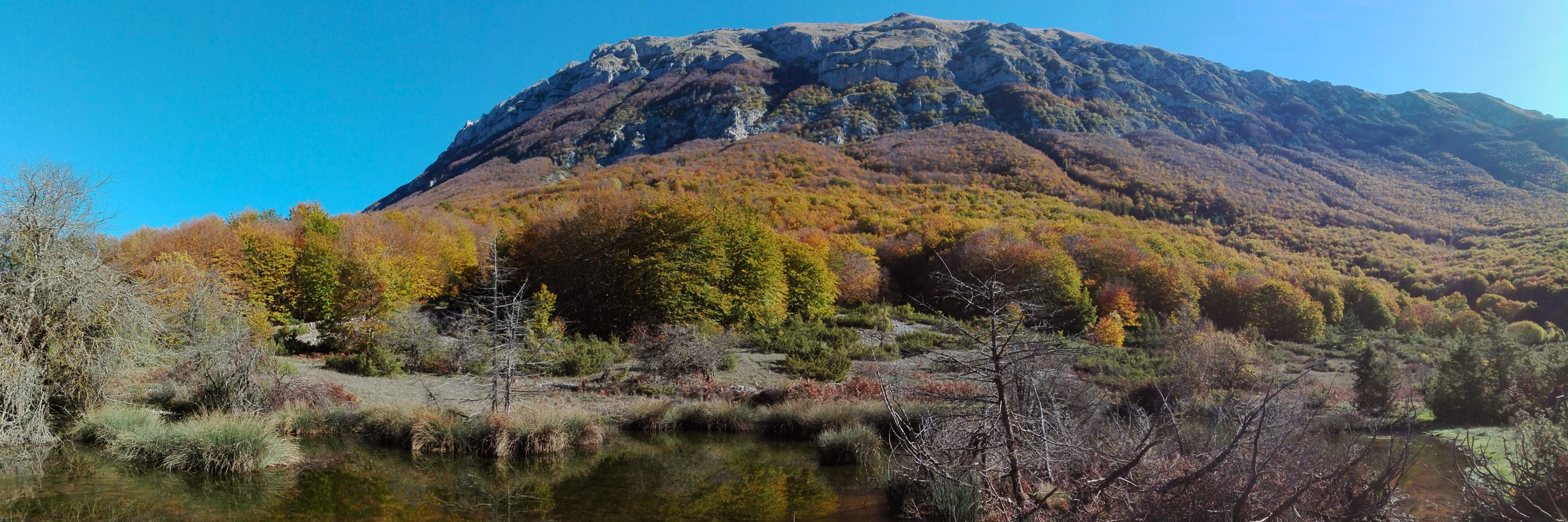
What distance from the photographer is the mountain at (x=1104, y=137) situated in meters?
64.4

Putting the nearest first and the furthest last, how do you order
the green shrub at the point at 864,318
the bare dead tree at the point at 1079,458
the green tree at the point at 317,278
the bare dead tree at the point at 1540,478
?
the bare dead tree at the point at 1079,458
the bare dead tree at the point at 1540,478
the green tree at the point at 317,278
the green shrub at the point at 864,318

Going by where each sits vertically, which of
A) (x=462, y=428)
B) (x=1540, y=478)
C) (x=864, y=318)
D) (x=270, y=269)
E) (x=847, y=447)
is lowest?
(x=847, y=447)

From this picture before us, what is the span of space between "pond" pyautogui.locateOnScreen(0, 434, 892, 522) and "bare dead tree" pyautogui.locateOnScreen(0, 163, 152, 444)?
1048mm

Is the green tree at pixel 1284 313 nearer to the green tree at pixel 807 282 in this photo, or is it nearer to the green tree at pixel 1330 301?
the green tree at pixel 1330 301

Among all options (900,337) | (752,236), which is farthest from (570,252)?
(900,337)

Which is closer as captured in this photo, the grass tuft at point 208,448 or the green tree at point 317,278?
the grass tuft at point 208,448

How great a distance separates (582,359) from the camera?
23.5 metres

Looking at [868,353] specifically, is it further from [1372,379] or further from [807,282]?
[1372,379]

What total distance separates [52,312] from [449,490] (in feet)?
29.0

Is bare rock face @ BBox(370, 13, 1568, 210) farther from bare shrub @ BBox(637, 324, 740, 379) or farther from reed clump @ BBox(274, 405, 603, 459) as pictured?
reed clump @ BBox(274, 405, 603, 459)

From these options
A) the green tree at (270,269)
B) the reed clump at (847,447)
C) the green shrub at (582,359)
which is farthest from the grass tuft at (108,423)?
the green tree at (270,269)

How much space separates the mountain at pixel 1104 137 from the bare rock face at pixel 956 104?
17.9 inches

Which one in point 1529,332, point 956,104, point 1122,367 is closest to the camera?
point 1122,367

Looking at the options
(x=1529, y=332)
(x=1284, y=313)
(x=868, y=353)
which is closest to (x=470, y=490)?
(x=868, y=353)
